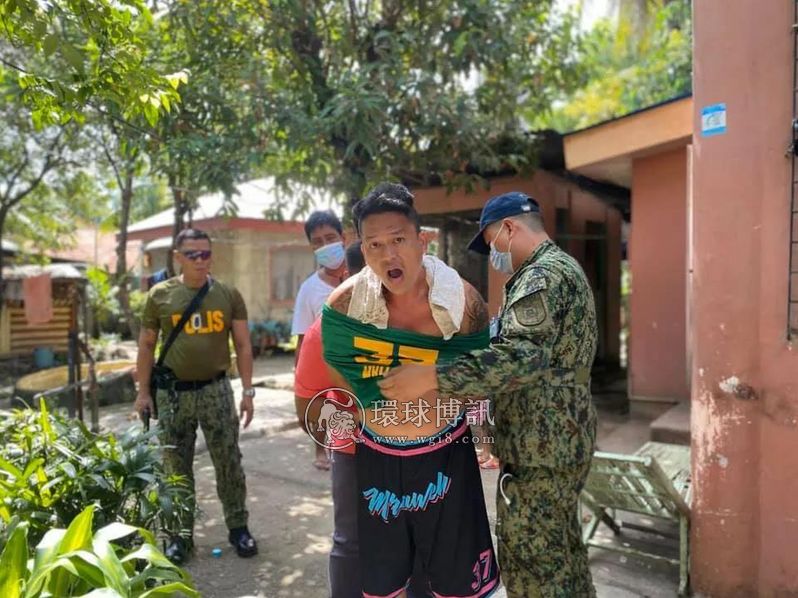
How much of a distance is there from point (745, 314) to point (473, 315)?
1.45 metres

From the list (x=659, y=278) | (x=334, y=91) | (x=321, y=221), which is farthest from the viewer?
(x=659, y=278)

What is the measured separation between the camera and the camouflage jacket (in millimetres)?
1913

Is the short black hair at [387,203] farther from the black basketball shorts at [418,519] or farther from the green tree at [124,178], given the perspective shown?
the green tree at [124,178]

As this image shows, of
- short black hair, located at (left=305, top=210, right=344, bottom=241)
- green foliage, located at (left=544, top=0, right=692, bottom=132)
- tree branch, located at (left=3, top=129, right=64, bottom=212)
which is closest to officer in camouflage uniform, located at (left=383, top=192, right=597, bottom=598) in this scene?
short black hair, located at (left=305, top=210, right=344, bottom=241)

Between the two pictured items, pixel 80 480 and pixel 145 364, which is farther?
pixel 145 364

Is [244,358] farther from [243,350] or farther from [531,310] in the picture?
[531,310]

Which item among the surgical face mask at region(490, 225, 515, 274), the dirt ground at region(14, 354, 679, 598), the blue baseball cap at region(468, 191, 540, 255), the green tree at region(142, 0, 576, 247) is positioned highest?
the green tree at region(142, 0, 576, 247)

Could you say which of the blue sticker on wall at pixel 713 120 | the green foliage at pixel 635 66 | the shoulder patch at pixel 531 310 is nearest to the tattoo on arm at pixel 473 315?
the shoulder patch at pixel 531 310

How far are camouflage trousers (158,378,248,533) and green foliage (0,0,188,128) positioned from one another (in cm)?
151

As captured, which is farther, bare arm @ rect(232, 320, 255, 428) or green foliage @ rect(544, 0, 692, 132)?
green foliage @ rect(544, 0, 692, 132)

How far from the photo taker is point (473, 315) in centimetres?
207

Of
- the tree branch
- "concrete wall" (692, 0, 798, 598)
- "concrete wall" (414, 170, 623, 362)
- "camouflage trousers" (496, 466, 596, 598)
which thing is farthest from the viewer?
the tree branch

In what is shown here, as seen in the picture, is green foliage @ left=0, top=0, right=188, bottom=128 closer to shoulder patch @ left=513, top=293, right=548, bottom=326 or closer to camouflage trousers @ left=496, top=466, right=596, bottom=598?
shoulder patch @ left=513, top=293, right=548, bottom=326

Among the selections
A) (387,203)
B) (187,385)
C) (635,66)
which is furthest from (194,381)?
(635,66)
